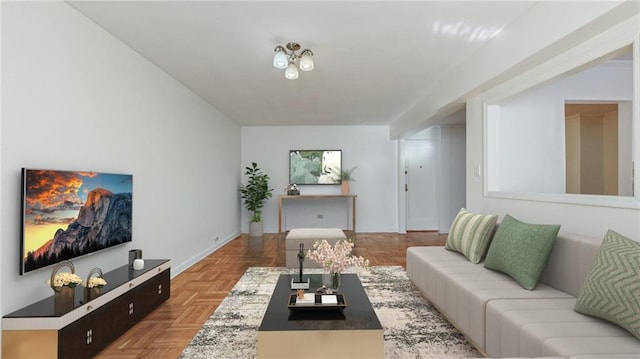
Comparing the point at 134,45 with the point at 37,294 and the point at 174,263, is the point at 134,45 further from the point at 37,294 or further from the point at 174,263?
the point at 174,263

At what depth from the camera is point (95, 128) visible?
2607mm

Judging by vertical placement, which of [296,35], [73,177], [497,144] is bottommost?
[73,177]

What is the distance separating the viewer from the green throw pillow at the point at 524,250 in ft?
6.87

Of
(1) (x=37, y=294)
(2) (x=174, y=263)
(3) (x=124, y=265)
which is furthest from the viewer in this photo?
(2) (x=174, y=263)

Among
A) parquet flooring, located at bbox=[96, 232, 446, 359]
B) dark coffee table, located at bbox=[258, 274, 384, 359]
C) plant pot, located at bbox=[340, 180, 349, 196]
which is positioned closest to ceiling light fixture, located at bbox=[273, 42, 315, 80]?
dark coffee table, located at bbox=[258, 274, 384, 359]

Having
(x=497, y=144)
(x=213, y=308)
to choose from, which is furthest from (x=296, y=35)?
(x=213, y=308)

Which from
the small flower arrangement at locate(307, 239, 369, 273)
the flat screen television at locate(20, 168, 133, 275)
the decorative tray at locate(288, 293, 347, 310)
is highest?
the flat screen television at locate(20, 168, 133, 275)

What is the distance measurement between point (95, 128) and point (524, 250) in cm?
321

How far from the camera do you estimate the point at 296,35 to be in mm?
2775

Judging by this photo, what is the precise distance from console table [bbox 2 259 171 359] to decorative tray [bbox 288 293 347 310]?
1199mm

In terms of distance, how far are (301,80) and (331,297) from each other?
2.73 meters

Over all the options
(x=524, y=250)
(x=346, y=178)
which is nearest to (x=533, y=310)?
(x=524, y=250)

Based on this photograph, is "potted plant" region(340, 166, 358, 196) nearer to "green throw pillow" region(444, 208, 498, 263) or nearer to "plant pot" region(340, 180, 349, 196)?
"plant pot" region(340, 180, 349, 196)

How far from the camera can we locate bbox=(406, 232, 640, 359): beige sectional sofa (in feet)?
4.61
